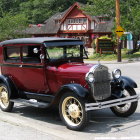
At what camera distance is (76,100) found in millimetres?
7203

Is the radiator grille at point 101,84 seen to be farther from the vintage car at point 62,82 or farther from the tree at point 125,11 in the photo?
the tree at point 125,11

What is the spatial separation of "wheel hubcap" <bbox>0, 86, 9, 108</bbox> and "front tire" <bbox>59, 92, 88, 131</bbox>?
6.85ft

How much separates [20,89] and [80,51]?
1740mm

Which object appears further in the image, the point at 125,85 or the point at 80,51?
the point at 80,51

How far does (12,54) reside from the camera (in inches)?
360

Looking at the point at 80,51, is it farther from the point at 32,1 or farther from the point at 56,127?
the point at 32,1

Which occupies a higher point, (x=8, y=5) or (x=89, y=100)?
(x=8, y=5)

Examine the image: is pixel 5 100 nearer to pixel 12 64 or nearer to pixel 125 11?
pixel 12 64

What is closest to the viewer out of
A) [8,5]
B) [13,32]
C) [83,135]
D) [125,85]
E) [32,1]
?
[83,135]

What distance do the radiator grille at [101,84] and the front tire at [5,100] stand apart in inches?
98.6

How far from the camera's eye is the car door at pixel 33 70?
26.9 feet

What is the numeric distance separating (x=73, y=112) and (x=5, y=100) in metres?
2.48

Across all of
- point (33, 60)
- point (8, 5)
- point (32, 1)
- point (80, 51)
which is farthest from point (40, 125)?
point (8, 5)

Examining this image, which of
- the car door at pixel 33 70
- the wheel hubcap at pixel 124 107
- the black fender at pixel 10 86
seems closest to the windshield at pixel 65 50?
the car door at pixel 33 70
